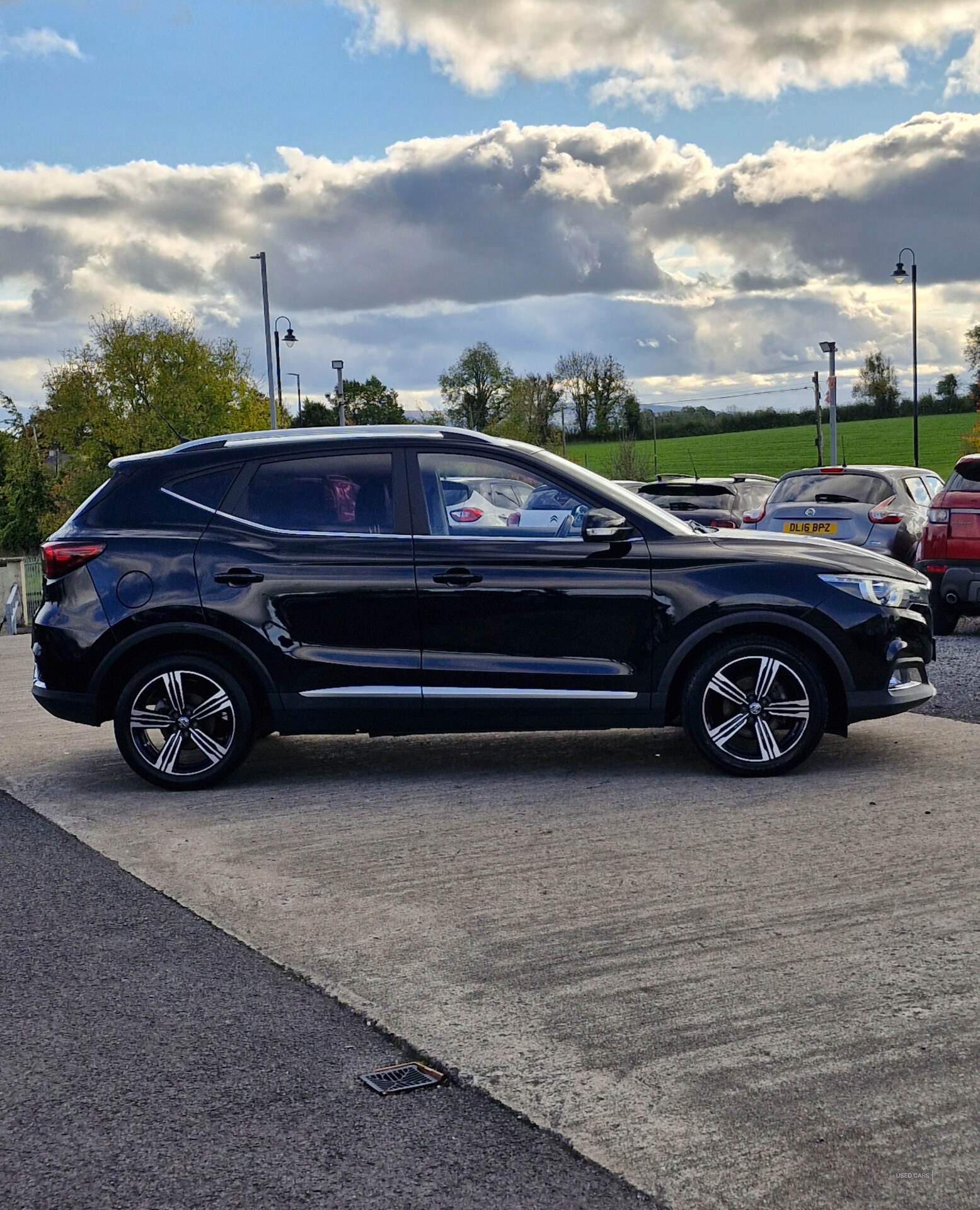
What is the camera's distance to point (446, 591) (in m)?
7.18

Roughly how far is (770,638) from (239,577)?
8.85 feet

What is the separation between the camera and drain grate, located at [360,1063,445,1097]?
11.6 feet

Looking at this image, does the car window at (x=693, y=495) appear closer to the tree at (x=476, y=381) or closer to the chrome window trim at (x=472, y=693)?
the chrome window trim at (x=472, y=693)

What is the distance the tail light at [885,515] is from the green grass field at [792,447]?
179 feet

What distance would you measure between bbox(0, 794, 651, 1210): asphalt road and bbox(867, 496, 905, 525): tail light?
12.6m

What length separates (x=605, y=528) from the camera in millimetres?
7133

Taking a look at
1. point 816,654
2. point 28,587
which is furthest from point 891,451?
point 816,654

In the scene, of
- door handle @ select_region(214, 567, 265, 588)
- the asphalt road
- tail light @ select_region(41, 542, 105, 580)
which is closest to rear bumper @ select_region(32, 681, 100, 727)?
tail light @ select_region(41, 542, 105, 580)

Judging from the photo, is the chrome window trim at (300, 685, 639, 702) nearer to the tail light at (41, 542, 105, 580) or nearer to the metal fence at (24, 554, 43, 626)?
the tail light at (41, 542, 105, 580)

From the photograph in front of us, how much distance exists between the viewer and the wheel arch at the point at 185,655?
23.8 ft

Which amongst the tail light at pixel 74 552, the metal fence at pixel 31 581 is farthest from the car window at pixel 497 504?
the metal fence at pixel 31 581

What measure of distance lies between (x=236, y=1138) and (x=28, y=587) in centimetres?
5627

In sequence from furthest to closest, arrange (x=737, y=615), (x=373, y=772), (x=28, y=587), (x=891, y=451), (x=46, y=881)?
(x=891, y=451) < (x=28, y=587) < (x=373, y=772) < (x=737, y=615) < (x=46, y=881)

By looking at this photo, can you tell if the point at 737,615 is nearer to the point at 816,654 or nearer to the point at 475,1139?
the point at 816,654
